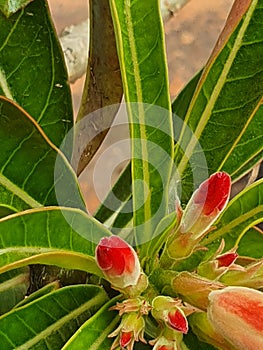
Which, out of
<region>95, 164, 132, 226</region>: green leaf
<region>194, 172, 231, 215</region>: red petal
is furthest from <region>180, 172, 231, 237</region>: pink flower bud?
<region>95, 164, 132, 226</region>: green leaf

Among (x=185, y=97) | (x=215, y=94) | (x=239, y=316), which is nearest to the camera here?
(x=239, y=316)

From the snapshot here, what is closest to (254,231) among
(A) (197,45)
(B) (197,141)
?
(B) (197,141)

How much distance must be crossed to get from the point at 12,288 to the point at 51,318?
16 centimetres

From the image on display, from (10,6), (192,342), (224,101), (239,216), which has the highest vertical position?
(10,6)

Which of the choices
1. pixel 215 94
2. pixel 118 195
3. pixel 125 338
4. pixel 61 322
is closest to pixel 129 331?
pixel 125 338

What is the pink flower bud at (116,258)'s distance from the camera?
0.56m

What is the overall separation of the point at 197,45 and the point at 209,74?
4.41 feet

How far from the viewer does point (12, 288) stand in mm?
835

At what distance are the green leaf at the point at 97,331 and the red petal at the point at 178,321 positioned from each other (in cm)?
8

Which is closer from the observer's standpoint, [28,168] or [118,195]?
[28,168]

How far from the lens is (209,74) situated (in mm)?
792

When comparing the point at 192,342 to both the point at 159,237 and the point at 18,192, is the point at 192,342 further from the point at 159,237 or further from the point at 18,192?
the point at 18,192

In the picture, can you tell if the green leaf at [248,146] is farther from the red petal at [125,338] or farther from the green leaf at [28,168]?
the red petal at [125,338]

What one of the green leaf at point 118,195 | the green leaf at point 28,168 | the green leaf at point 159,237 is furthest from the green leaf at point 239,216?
the green leaf at point 118,195
